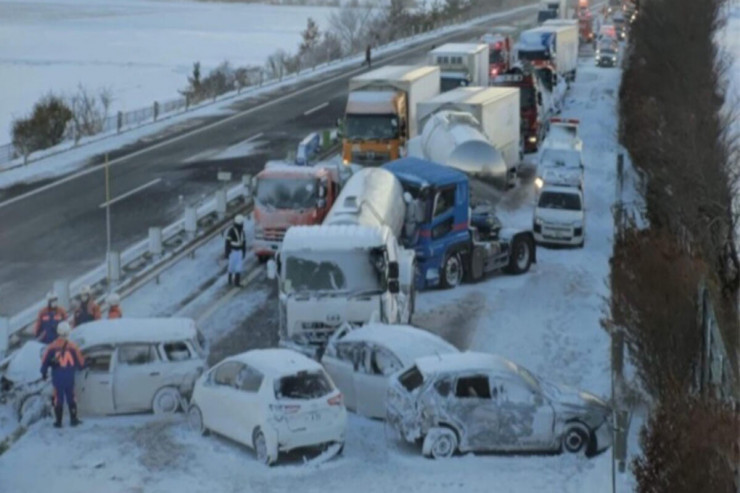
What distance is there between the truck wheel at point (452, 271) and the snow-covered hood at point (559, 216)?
4598mm

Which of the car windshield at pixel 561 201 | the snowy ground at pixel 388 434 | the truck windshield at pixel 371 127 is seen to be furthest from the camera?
the truck windshield at pixel 371 127

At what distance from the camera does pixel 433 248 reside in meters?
25.6

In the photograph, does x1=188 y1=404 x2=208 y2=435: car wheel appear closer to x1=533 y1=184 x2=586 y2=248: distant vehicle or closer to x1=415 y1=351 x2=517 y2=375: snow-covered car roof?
x1=415 y1=351 x2=517 y2=375: snow-covered car roof

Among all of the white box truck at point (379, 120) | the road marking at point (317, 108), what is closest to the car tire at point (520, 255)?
the white box truck at point (379, 120)

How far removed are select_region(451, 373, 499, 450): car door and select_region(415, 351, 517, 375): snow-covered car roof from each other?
0.61ft

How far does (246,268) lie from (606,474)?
44.9ft

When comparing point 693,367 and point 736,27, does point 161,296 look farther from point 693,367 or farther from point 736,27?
point 736,27

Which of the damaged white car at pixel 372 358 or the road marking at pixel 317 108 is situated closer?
the damaged white car at pixel 372 358

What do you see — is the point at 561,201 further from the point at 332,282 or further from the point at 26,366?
the point at 26,366

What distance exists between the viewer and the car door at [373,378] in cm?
1736

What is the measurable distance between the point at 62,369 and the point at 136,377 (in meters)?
1.13

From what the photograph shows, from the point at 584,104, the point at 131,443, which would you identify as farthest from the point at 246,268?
the point at 584,104

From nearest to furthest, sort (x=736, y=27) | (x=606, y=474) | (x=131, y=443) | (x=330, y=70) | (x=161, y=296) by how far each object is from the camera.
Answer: (x=606, y=474) < (x=131, y=443) < (x=161, y=296) < (x=330, y=70) < (x=736, y=27)

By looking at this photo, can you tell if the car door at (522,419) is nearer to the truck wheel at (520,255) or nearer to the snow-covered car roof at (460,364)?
the snow-covered car roof at (460,364)
